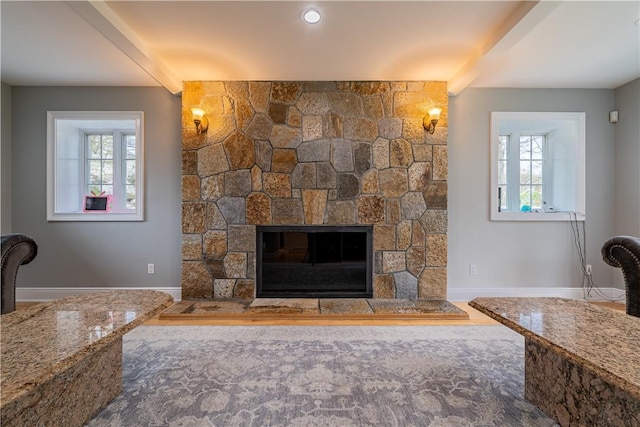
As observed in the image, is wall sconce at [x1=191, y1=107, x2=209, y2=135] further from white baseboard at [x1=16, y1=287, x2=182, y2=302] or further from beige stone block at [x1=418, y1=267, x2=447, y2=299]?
beige stone block at [x1=418, y1=267, x2=447, y2=299]

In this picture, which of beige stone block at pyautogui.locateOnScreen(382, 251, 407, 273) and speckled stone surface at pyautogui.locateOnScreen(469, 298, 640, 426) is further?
beige stone block at pyautogui.locateOnScreen(382, 251, 407, 273)

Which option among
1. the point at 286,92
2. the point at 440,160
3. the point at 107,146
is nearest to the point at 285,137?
the point at 286,92

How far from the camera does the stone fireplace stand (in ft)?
10.8

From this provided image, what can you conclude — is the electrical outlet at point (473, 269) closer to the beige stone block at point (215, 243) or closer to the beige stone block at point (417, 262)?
the beige stone block at point (417, 262)

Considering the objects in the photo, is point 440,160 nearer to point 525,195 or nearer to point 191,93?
point 525,195

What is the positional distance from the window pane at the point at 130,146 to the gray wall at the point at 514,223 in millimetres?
3824

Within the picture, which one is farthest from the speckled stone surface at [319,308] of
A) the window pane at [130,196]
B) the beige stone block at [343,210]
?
the window pane at [130,196]

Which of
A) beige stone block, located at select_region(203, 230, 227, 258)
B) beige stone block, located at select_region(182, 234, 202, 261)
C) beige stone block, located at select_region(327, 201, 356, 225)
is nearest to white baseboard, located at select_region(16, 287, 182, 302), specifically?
beige stone block, located at select_region(182, 234, 202, 261)

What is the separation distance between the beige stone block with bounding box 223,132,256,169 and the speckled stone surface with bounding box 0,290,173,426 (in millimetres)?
1815

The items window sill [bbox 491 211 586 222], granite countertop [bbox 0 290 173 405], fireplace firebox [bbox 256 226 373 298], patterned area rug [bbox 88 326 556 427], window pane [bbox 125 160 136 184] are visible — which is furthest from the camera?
window pane [bbox 125 160 136 184]

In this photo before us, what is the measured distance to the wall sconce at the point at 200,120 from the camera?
10.3ft

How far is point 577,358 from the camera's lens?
3.53ft

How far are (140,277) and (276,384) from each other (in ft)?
8.30

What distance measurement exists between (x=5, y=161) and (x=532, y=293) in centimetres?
621
